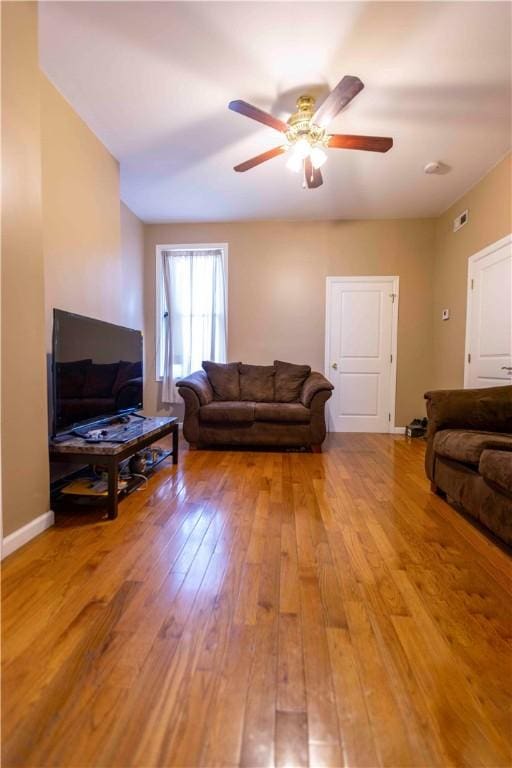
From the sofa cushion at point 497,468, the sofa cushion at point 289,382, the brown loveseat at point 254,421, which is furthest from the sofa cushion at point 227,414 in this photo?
the sofa cushion at point 497,468

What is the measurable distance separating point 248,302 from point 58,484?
316 cm

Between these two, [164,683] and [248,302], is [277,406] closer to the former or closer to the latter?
[248,302]

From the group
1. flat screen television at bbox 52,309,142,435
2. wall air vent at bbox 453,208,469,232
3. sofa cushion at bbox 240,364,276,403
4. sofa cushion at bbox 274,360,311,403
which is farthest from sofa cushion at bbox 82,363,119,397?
wall air vent at bbox 453,208,469,232

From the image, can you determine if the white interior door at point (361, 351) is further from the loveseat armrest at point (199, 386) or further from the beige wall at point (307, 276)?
the loveseat armrest at point (199, 386)

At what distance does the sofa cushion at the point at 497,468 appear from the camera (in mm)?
1561

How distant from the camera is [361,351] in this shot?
438cm

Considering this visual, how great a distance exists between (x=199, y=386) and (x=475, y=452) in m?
2.57

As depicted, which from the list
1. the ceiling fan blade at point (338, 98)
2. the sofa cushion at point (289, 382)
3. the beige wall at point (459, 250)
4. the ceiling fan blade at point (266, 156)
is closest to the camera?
the ceiling fan blade at point (338, 98)

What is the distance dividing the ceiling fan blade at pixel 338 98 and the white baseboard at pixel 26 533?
2822 millimetres

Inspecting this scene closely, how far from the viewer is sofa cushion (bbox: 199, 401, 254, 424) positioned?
11.2 feet

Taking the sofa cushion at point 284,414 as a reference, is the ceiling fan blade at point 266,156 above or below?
above

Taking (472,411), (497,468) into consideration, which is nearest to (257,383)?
(472,411)

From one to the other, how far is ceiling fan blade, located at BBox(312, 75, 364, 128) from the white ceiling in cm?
27

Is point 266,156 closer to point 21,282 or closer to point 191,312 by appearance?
point 21,282
